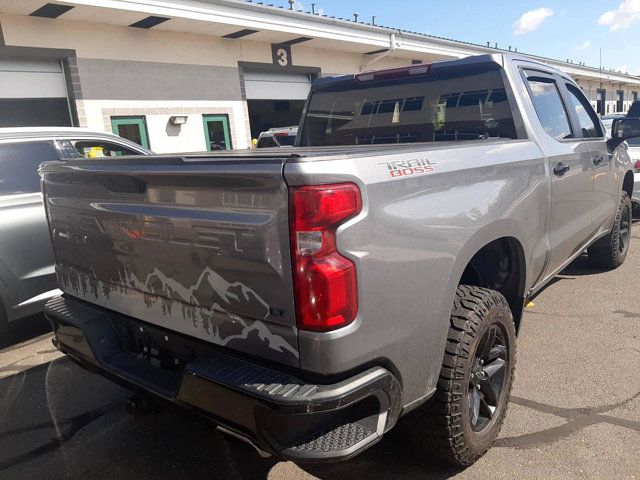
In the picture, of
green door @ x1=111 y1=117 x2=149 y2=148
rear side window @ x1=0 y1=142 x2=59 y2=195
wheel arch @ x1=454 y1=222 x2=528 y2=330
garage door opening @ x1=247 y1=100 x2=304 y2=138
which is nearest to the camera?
wheel arch @ x1=454 y1=222 x2=528 y2=330

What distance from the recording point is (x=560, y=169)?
3.31 metres

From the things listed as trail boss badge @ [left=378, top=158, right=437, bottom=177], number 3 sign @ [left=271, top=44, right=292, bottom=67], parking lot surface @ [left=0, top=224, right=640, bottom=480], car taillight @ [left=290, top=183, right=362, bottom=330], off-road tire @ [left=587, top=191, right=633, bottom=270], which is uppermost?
number 3 sign @ [left=271, top=44, right=292, bottom=67]

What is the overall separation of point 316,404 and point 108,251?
4.23ft

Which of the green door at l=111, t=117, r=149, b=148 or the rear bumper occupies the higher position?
the green door at l=111, t=117, r=149, b=148

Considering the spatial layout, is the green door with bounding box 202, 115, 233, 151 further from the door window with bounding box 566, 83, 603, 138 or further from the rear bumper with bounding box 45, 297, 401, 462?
the rear bumper with bounding box 45, 297, 401, 462

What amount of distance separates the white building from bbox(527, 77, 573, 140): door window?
8.82 metres

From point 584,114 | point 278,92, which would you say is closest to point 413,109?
point 584,114

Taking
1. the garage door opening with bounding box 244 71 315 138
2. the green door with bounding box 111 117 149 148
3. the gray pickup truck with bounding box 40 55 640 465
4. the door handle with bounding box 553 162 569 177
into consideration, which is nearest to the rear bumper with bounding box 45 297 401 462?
the gray pickup truck with bounding box 40 55 640 465

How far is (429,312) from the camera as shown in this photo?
6.76 ft

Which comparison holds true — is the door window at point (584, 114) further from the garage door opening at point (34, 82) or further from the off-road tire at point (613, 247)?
the garage door opening at point (34, 82)

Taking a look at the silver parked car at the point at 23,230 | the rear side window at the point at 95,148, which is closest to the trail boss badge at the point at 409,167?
the silver parked car at the point at 23,230

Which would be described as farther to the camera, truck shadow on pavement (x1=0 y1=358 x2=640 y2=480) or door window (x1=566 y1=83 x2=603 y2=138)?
door window (x1=566 y1=83 x2=603 y2=138)

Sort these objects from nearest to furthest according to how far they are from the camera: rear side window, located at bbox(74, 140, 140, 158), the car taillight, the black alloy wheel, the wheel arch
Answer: the car taillight → the black alloy wheel → the wheel arch → rear side window, located at bbox(74, 140, 140, 158)

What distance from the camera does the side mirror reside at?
14.8 ft
